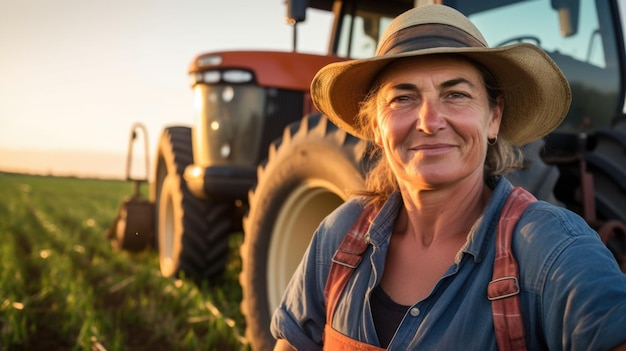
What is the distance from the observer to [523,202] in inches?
62.2

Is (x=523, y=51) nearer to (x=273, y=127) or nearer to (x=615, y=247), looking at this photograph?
(x=615, y=247)

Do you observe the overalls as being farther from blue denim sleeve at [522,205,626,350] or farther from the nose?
the nose

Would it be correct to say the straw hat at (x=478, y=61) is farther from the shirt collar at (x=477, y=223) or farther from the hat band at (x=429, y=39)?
the shirt collar at (x=477, y=223)

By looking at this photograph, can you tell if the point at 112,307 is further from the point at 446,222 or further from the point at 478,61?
the point at 478,61

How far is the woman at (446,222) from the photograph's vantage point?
4.47 feet

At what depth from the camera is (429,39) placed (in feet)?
5.39

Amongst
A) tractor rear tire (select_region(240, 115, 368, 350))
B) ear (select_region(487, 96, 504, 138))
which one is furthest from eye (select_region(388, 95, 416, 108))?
tractor rear tire (select_region(240, 115, 368, 350))

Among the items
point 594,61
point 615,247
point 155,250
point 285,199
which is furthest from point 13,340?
point 594,61

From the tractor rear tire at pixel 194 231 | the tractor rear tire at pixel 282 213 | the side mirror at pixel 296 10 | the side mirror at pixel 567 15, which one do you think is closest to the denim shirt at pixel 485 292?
the tractor rear tire at pixel 282 213

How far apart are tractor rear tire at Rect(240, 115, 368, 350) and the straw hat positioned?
95 centimetres

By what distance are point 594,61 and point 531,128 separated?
6.24 feet

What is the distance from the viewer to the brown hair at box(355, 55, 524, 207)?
1.77 meters

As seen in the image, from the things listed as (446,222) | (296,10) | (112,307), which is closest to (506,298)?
(446,222)

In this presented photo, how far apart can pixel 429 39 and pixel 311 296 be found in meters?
0.70
